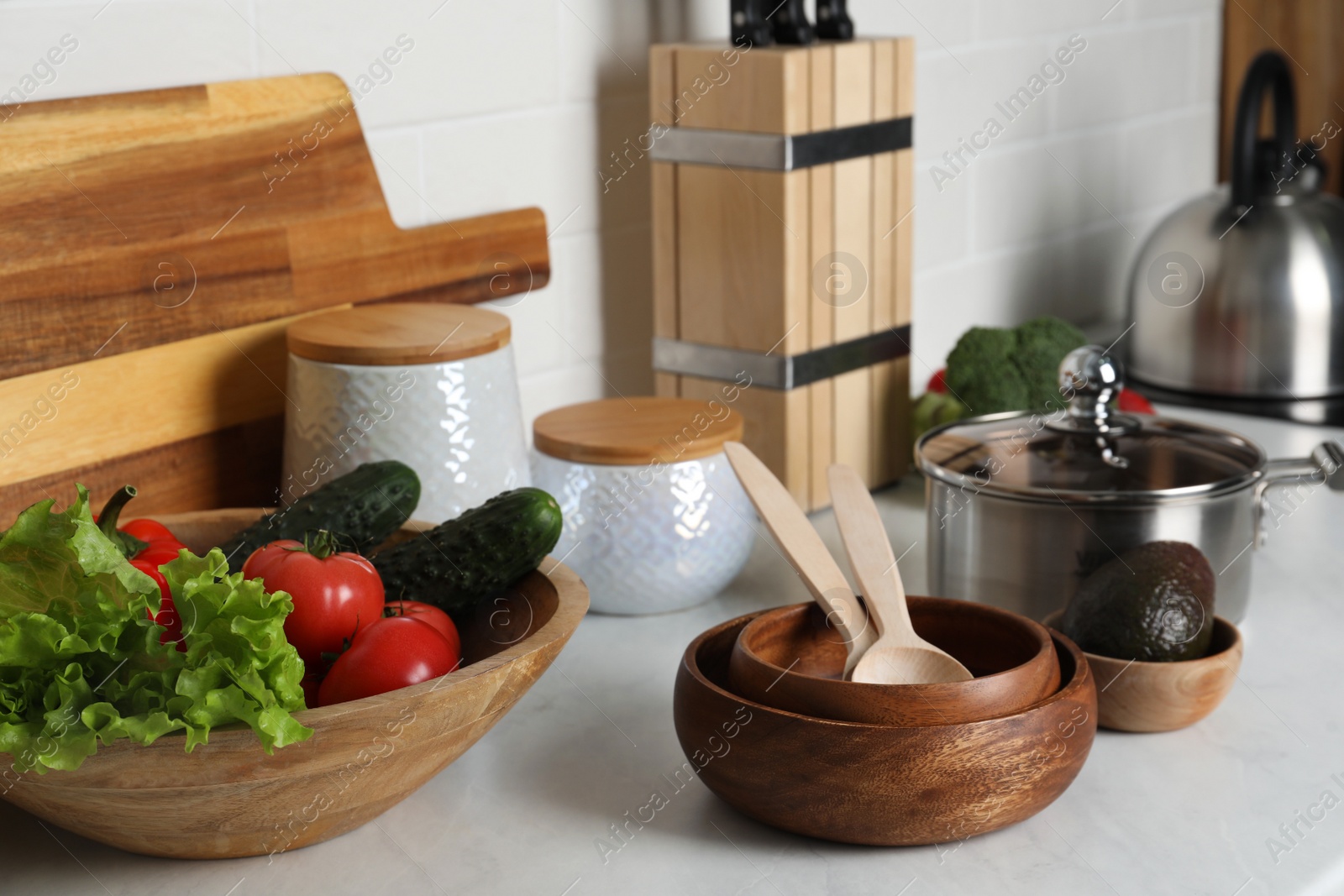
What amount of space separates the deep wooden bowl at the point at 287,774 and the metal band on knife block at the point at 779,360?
1.65 feet

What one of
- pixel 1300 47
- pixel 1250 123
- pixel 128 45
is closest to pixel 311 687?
pixel 128 45

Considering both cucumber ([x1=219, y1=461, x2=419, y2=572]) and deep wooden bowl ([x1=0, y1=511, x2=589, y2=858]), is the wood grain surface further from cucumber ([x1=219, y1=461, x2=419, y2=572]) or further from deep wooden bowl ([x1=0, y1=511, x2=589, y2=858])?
deep wooden bowl ([x1=0, y1=511, x2=589, y2=858])

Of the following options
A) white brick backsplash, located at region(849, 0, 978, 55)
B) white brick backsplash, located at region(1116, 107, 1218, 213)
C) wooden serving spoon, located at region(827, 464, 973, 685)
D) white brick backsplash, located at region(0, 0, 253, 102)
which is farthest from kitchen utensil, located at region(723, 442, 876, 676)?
white brick backsplash, located at region(1116, 107, 1218, 213)

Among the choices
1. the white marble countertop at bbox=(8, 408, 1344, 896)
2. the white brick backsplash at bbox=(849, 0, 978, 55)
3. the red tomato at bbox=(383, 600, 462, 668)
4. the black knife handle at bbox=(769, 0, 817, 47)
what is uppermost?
the white brick backsplash at bbox=(849, 0, 978, 55)

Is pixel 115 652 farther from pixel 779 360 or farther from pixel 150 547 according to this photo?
pixel 779 360

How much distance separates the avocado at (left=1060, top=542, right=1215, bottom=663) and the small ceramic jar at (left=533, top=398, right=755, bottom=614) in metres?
0.27

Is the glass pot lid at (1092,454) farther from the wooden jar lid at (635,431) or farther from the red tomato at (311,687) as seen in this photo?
the red tomato at (311,687)

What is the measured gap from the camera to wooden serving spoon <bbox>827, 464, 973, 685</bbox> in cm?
72

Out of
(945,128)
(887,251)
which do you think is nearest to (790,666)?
(887,251)

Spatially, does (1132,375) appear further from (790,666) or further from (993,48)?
(790,666)

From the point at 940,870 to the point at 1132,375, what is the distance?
3.51 ft

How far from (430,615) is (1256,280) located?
42.7 inches

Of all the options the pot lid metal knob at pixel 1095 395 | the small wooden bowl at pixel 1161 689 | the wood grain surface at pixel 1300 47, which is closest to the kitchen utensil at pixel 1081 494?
the pot lid metal knob at pixel 1095 395

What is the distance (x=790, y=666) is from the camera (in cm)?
76
